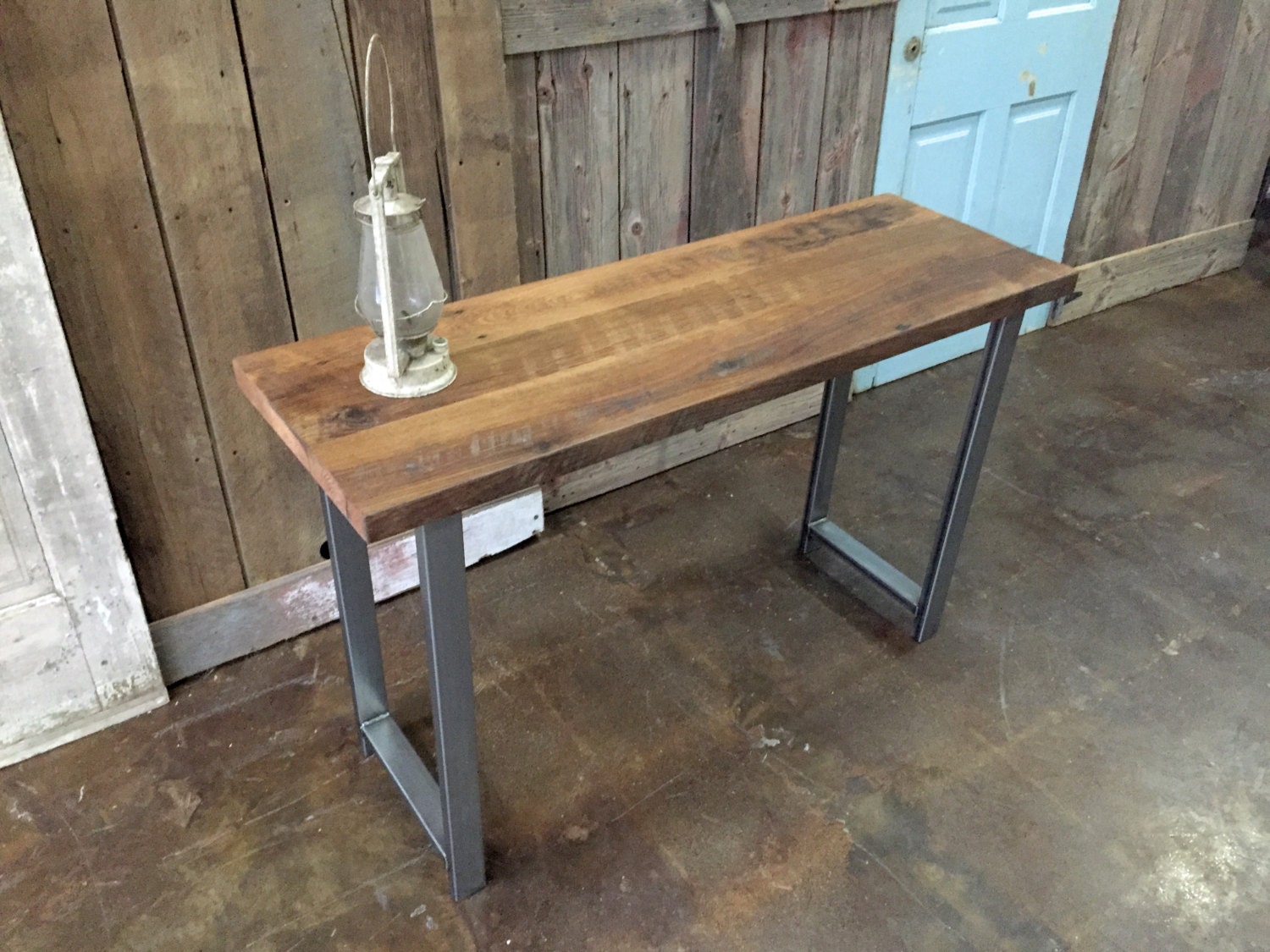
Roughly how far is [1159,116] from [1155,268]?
21.9 inches

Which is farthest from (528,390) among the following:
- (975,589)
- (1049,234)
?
(1049,234)

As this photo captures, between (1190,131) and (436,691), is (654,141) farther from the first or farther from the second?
(1190,131)

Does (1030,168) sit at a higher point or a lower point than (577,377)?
lower

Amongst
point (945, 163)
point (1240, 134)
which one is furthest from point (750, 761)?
point (1240, 134)

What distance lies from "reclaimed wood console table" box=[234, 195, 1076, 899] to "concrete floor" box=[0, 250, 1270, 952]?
0.60ft

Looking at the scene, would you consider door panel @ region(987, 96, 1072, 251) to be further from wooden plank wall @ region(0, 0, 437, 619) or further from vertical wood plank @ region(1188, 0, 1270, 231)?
wooden plank wall @ region(0, 0, 437, 619)

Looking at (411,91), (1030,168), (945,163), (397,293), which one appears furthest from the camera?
(1030,168)

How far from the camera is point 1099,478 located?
2639 mm

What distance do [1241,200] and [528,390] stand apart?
3.39m

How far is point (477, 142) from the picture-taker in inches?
74.7

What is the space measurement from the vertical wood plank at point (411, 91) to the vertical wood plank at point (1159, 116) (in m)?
2.37

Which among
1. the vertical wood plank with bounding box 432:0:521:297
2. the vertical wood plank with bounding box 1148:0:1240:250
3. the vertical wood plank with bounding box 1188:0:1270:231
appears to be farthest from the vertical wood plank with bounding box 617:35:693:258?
the vertical wood plank with bounding box 1188:0:1270:231

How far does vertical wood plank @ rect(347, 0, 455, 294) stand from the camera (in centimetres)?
172

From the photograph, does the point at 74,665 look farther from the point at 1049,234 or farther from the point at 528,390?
the point at 1049,234
